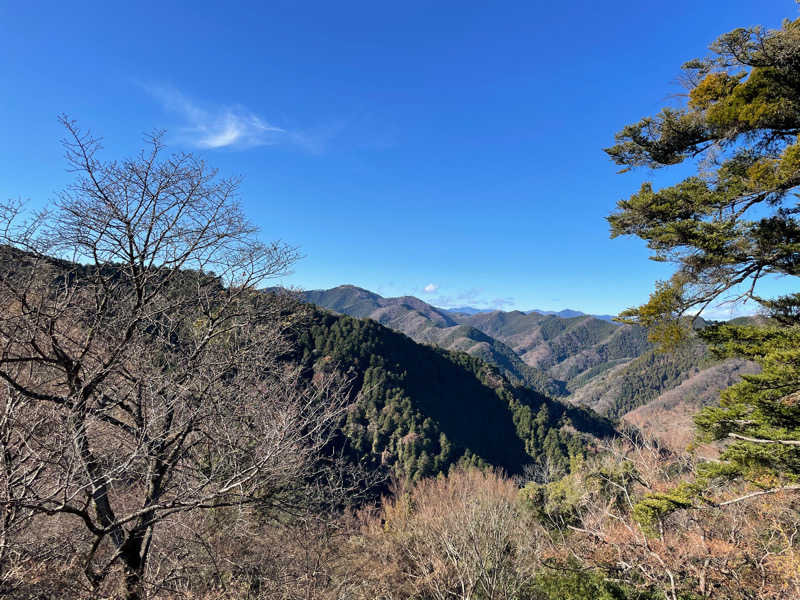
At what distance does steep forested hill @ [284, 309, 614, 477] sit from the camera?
58.7 metres

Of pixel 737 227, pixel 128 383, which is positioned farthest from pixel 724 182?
pixel 128 383

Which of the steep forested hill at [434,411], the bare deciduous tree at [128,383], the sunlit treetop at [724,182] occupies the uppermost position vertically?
the sunlit treetop at [724,182]

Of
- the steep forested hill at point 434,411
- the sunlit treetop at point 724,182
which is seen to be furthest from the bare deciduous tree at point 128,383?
the steep forested hill at point 434,411

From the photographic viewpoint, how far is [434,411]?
249 ft

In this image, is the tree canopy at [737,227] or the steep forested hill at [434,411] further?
the steep forested hill at [434,411]

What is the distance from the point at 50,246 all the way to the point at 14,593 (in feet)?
13.9

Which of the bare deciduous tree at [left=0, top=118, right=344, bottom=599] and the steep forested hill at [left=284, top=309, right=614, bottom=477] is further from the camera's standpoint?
the steep forested hill at [left=284, top=309, right=614, bottom=477]

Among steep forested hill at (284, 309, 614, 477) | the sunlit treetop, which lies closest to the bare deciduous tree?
the sunlit treetop

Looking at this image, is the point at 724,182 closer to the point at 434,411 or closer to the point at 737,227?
the point at 737,227

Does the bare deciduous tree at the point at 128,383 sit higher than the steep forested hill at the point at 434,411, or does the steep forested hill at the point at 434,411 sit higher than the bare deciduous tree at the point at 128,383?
the bare deciduous tree at the point at 128,383

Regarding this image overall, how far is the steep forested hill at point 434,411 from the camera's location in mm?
58656

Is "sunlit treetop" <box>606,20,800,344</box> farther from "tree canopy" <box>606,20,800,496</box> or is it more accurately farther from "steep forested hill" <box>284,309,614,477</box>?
"steep forested hill" <box>284,309,614,477</box>

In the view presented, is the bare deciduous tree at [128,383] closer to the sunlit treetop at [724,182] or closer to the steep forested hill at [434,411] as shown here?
the sunlit treetop at [724,182]

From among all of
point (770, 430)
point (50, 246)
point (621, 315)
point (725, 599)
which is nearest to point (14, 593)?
point (50, 246)
